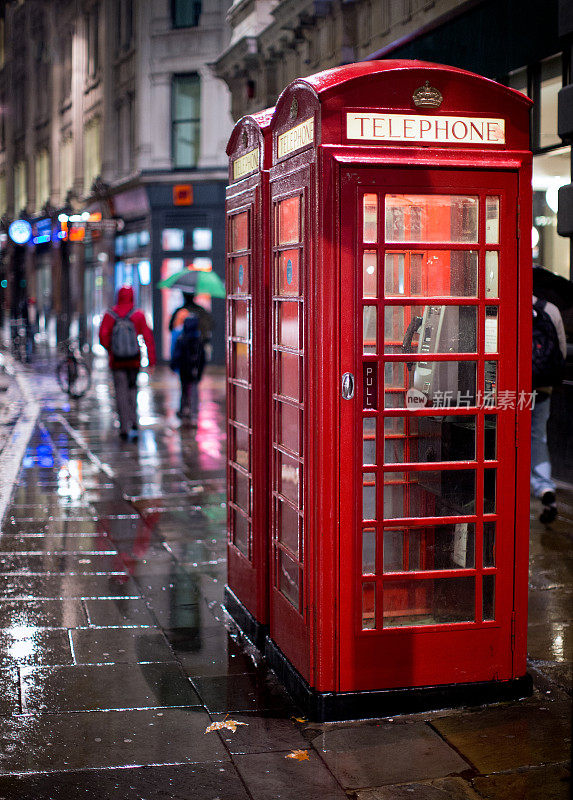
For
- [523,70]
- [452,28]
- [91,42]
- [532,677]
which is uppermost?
[91,42]

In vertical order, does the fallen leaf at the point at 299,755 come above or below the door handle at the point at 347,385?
below

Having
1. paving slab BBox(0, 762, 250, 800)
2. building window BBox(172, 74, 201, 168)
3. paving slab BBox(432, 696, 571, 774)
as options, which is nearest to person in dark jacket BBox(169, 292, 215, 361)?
paving slab BBox(432, 696, 571, 774)

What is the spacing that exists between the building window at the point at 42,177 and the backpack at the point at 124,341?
3436 centimetres

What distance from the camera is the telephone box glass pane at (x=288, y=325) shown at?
15.7ft

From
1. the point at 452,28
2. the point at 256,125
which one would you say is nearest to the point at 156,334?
the point at 452,28

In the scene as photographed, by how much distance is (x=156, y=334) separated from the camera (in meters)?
29.7

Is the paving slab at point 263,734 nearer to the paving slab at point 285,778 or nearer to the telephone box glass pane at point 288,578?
the paving slab at point 285,778

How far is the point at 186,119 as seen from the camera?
1162 inches

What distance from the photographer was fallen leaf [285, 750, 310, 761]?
4.23m

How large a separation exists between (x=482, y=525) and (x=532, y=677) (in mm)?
938

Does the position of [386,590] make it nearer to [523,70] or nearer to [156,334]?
[523,70]

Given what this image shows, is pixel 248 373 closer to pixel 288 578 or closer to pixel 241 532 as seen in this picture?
pixel 241 532

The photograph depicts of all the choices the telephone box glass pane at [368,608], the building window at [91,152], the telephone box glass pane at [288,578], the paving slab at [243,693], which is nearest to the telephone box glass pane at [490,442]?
the telephone box glass pane at [368,608]

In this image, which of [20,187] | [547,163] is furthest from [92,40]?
Result: [547,163]
